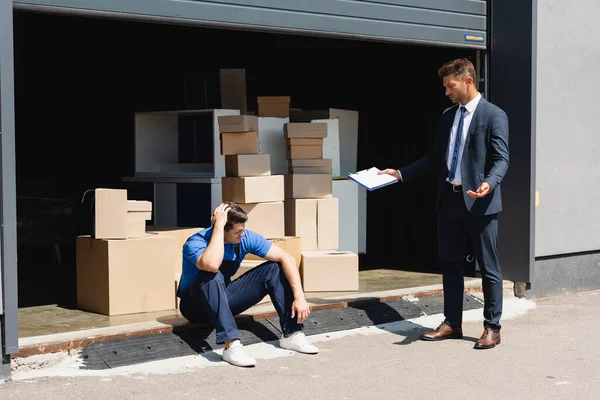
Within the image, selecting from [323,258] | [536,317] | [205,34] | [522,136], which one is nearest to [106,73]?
[205,34]

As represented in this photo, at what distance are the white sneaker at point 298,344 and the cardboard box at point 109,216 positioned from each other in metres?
1.45

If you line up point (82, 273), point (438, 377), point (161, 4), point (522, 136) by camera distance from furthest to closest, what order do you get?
point (522, 136) < point (82, 273) < point (161, 4) < point (438, 377)

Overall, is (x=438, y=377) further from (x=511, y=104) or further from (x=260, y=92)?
(x=260, y=92)

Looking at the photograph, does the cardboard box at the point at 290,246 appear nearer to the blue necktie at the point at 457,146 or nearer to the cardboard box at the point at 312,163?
the cardboard box at the point at 312,163

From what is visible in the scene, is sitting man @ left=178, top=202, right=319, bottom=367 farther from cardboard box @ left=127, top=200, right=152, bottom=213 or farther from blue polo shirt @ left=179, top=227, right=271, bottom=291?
cardboard box @ left=127, top=200, right=152, bottom=213

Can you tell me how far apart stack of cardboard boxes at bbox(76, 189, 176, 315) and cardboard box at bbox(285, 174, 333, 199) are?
1.56 m

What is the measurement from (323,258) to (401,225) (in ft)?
7.21

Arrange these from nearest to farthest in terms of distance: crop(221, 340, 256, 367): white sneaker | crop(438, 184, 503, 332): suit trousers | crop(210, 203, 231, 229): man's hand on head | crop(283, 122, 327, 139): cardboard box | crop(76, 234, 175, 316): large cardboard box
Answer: crop(221, 340, 256, 367): white sneaker → crop(210, 203, 231, 229): man's hand on head → crop(438, 184, 503, 332): suit trousers → crop(76, 234, 175, 316): large cardboard box → crop(283, 122, 327, 139): cardboard box

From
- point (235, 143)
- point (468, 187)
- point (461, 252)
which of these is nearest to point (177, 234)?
point (235, 143)

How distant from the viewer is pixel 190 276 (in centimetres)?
610

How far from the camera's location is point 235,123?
25.0 feet

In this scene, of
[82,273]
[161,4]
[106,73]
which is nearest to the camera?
[161,4]

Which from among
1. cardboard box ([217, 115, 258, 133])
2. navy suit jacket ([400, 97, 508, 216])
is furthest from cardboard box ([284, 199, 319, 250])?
navy suit jacket ([400, 97, 508, 216])

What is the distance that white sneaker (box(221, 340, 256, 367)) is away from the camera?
225 inches
